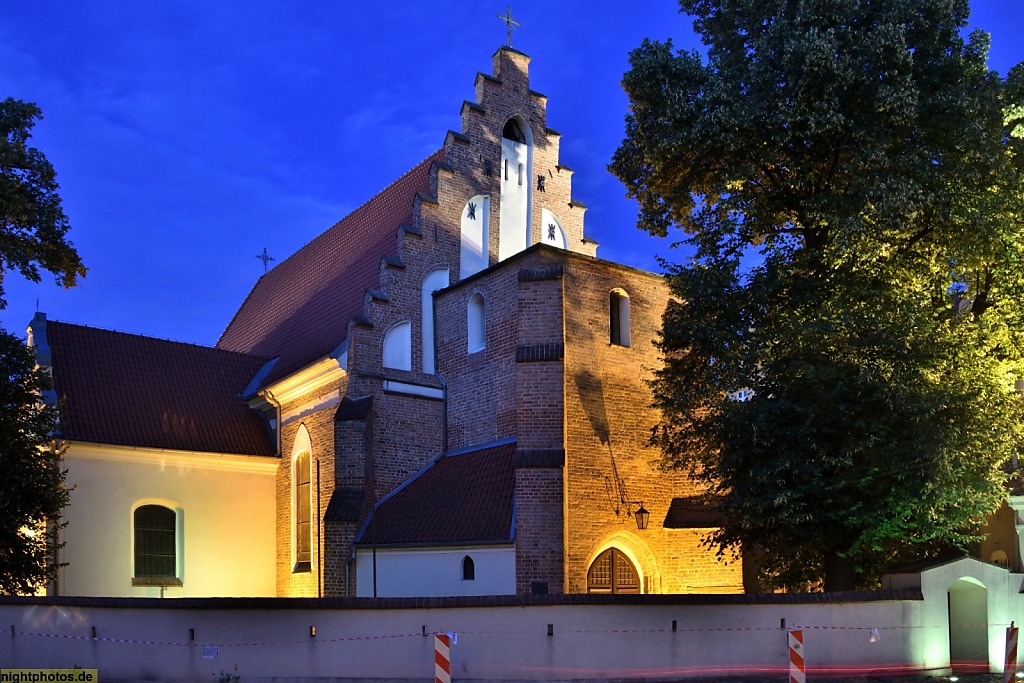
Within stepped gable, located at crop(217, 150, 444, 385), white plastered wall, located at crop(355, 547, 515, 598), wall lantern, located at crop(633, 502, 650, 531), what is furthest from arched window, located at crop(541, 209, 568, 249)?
white plastered wall, located at crop(355, 547, 515, 598)

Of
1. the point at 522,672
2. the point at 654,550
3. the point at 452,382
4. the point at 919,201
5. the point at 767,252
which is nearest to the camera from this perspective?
the point at 522,672

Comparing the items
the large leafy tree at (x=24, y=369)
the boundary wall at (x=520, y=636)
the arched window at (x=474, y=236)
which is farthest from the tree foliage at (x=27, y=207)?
the arched window at (x=474, y=236)

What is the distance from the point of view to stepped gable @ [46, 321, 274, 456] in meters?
23.8

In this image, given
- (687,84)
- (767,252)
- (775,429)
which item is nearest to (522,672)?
(775,429)

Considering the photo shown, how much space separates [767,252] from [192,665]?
12.2m

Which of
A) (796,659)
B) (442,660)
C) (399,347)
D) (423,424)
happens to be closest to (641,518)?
(423,424)

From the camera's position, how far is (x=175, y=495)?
24.1m

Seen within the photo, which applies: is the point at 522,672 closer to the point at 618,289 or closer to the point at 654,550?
the point at 654,550

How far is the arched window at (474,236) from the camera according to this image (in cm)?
2531

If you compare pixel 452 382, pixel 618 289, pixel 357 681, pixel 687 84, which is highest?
pixel 687 84

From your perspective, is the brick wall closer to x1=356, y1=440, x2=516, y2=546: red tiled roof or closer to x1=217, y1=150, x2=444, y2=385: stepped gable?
x1=356, y1=440, x2=516, y2=546: red tiled roof

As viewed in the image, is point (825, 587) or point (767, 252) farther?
point (767, 252)

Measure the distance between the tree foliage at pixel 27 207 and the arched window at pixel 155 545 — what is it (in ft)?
25.6

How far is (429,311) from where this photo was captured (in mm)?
24547
